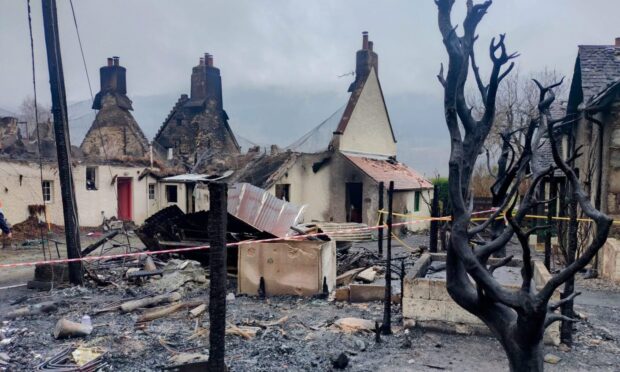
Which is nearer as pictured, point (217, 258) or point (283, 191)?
point (217, 258)

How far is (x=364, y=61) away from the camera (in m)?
23.3

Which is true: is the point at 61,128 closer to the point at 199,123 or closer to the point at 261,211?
the point at 261,211

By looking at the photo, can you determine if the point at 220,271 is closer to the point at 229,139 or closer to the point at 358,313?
the point at 358,313

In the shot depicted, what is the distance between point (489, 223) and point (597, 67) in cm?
1122

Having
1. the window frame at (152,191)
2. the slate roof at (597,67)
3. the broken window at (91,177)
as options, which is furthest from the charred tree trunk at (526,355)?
the window frame at (152,191)

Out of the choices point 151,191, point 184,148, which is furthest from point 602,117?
point 184,148

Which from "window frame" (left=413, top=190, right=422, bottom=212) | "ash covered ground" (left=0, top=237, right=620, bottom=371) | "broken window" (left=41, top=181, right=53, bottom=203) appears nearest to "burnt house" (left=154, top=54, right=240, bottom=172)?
"broken window" (left=41, top=181, right=53, bottom=203)

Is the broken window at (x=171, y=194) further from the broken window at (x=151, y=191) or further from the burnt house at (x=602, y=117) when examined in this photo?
the burnt house at (x=602, y=117)

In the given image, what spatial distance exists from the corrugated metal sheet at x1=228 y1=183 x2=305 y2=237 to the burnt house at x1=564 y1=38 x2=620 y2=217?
7.09 m

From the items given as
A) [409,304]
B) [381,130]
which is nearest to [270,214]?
[409,304]

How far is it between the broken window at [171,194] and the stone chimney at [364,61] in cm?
1155

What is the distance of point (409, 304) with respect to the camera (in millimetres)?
6836

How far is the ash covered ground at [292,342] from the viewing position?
5.61 metres

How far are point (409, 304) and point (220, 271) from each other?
Result: 4188 mm
